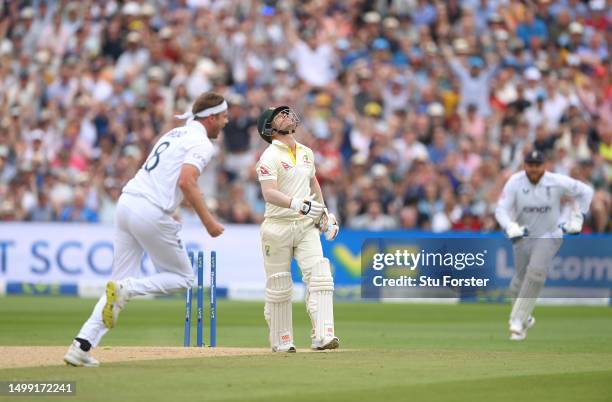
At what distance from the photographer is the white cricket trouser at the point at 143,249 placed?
35.7 ft

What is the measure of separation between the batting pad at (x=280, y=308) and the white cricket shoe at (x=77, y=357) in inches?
86.5

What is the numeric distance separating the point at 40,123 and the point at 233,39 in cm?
403

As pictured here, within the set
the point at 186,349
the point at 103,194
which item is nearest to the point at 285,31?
the point at 103,194

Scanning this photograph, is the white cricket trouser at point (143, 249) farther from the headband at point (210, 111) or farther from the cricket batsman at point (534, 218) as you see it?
the cricket batsman at point (534, 218)

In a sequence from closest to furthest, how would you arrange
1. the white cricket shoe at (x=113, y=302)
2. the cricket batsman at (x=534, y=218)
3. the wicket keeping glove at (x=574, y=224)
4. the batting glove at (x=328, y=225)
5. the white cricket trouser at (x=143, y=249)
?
the white cricket shoe at (x=113, y=302), the white cricket trouser at (x=143, y=249), the batting glove at (x=328, y=225), the wicket keeping glove at (x=574, y=224), the cricket batsman at (x=534, y=218)

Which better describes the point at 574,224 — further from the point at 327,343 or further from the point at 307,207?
the point at 307,207

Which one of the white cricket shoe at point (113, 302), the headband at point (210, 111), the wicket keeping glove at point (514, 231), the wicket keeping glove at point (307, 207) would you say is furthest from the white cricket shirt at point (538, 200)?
the white cricket shoe at point (113, 302)

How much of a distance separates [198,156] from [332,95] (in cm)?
1478

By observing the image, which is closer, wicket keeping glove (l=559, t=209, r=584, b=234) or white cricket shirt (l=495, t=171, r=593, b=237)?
wicket keeping glove (l=559, t=209, r=584, b=234)

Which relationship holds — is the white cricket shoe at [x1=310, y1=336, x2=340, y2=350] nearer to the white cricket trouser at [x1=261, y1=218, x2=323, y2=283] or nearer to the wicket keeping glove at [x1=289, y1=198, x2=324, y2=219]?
the white cricket trouser at [x1=261, y1=218, x2=323, y2=283]

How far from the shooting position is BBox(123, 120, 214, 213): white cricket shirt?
11.1m

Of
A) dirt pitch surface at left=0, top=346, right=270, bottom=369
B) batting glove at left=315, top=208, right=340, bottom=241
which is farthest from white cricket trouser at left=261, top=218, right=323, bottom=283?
dirt pitch surface at left=0, top=346, right=270, bottom=369

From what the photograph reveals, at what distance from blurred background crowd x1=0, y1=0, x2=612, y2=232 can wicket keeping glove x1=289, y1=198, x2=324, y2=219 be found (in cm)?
1159
